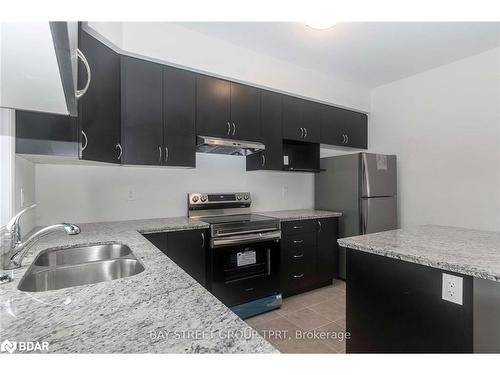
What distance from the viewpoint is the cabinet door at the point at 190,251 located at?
210 cm

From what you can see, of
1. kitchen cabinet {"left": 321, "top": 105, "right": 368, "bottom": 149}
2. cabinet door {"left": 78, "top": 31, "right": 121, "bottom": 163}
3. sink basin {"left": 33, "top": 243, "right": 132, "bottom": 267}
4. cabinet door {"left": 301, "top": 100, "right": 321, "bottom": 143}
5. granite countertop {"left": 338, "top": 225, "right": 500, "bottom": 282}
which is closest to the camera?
granite countertop {"left": 338, "top": 225, "right": 500, "bottom": 282}

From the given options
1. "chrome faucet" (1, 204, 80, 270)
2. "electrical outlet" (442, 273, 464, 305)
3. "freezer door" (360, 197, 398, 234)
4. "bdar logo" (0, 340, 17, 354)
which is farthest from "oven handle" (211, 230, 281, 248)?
"bdar logo" (0, 340, 17, 354)

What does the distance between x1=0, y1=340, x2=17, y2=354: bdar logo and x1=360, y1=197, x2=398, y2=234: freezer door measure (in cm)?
304

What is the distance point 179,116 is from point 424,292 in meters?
2.17

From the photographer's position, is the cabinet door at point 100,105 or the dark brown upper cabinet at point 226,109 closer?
the cabinet door at point 100,105

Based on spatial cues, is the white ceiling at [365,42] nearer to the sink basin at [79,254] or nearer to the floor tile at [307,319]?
the sink basin at [79,254]

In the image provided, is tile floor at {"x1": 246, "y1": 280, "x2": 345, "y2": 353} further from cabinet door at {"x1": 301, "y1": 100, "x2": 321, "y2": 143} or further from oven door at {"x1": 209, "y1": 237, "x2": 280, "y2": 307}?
cabinet door at {"x1": 301, "y1": 100, "x2": 321, "y2": 143}

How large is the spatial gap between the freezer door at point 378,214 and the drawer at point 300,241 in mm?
615

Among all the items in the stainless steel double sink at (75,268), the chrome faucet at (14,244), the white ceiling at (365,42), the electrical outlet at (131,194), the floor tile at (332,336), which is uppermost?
the white ceiling at (365,42)

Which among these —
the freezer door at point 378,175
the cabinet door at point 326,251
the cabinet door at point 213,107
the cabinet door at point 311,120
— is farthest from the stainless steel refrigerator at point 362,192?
the cabinet door at point 213,107

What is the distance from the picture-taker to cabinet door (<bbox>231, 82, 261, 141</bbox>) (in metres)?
2.61

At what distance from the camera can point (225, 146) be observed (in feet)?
8.04

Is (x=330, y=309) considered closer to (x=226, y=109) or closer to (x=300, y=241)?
(x=300, y=241)
